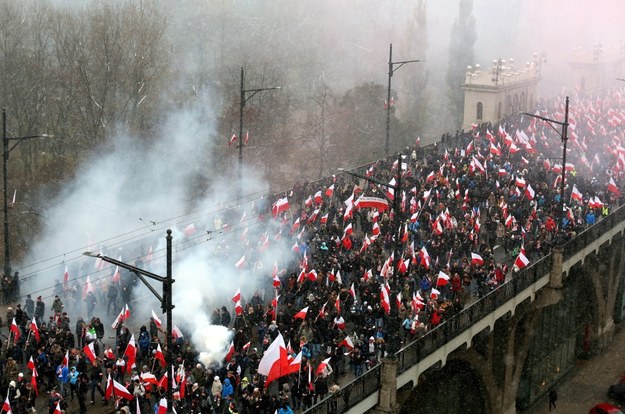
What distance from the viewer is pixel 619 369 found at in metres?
50.3

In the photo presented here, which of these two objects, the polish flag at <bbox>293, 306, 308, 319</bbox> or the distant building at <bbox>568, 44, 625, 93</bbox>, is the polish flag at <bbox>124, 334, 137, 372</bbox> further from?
the distant building at <bbox>568, 44, 625, 93</bbox>

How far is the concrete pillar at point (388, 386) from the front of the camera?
27125mm

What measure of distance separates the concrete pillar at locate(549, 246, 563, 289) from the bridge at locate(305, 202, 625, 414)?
1.3 inches

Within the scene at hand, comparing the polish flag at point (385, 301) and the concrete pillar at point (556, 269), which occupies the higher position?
the polish flag at point (385, 301)

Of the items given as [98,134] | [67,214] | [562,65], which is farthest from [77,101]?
[562,65]

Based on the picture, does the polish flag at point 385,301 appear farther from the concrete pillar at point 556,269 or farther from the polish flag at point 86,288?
the concrete pillar at point 556,269


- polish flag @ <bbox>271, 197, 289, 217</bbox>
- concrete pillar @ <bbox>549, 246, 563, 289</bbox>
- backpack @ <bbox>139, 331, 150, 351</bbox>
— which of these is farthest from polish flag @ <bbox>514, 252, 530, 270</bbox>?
backpack @ <bbox>139, 331, 150, 351</bbox>

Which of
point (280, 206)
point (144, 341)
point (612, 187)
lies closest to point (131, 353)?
point (144, 341)

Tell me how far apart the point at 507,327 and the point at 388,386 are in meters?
12.5

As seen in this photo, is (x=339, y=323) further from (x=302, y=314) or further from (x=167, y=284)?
(x=167, y=284)

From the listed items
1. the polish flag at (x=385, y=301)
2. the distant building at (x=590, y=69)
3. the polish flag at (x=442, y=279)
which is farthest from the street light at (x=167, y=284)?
the distant building at (x=590, y=69)

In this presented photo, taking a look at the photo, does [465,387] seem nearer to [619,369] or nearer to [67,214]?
[619,369]

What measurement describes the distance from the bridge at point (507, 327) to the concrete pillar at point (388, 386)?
26mm

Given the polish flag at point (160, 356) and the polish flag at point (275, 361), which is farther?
the polish flag at point (160, 356)
